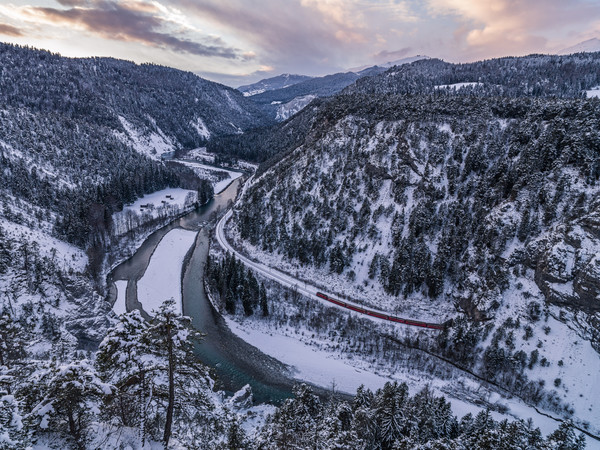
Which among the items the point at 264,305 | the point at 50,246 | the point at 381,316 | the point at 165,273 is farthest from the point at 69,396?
the point at 50,246

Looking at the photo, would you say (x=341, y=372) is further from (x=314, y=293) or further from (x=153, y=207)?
(x=153, y=207)

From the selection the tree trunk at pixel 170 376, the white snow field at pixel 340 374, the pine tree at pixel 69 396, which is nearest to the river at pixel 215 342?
the white snow field at pixel 340 374

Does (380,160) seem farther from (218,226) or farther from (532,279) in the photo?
(218,226)

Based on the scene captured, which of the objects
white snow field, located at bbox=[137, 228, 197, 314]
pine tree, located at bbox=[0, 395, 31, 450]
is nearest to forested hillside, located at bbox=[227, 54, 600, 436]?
white snow field, located at bbox=[137, 228, 197, 314]

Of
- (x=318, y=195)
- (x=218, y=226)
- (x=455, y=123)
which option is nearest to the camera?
(x=455, y=123)

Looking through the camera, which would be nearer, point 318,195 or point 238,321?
point 238,321

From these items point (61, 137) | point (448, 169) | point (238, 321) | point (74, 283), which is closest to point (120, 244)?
point (74, 283)
